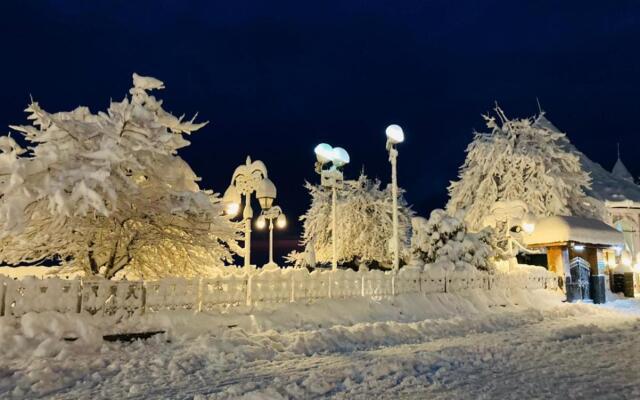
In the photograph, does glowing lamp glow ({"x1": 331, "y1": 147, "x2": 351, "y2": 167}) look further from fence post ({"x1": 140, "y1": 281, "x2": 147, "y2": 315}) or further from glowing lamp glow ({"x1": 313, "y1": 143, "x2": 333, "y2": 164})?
Answer: fence post ({"x1": 140, "y1": 281, "x2": 147, "y2": 315})

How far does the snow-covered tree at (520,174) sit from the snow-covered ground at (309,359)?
2144 centimetres

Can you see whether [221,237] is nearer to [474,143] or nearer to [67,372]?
[67,372]

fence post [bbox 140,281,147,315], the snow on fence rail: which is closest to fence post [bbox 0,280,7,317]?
the snow on fence rail

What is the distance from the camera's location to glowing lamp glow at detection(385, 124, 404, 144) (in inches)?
725

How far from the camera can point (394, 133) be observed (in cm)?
1842

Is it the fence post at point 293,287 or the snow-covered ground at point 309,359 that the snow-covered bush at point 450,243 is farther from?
the fence post at point 293,287

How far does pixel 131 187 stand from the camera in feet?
34.0

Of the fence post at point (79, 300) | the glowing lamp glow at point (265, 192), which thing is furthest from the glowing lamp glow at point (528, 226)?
the fence post at point (79, 300)

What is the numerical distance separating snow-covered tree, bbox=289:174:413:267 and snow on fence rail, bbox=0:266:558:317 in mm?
25550

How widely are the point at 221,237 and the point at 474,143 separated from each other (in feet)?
94.8

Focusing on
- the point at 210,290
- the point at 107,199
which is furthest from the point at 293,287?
the point at 107,199

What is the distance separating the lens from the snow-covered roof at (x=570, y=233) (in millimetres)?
25047

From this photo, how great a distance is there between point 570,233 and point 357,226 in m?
21.9

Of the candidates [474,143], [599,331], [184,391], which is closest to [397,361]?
[184,391]
